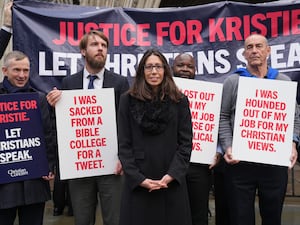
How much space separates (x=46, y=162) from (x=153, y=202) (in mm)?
969

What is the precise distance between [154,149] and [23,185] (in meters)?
1.10

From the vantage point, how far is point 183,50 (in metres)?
4.38

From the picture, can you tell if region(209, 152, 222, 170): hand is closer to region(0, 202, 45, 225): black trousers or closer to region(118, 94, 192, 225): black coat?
region(118, 94, 192, 225): black coat

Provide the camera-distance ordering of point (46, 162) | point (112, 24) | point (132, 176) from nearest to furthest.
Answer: point (132, 176) → point (46, 162) → point (112, 24)

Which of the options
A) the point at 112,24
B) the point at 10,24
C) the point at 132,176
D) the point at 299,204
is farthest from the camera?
the point at 299,204

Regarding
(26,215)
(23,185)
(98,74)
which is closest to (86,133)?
(98,74)

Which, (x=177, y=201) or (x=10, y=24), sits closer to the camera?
(x=177, y=201)

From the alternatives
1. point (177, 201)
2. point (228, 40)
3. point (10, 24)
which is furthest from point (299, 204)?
point (10, 24)

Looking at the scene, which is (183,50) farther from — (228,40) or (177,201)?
(177,201)

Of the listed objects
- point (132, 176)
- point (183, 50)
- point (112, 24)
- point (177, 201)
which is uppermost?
point (112, 24)

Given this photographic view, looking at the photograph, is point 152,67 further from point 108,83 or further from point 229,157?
point 229,157

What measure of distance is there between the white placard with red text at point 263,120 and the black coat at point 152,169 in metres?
0.67

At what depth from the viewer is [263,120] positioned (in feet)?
11.2

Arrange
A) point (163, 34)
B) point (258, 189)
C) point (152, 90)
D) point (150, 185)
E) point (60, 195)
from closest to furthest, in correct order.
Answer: point (150, 185) → point (152, 90) → point (258, 189) → point (163, 34) → point (60, 195)
